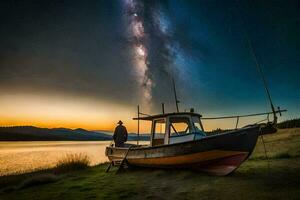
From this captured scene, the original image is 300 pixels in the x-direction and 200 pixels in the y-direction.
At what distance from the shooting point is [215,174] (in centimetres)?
997

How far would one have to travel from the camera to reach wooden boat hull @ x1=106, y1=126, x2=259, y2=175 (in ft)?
31.6

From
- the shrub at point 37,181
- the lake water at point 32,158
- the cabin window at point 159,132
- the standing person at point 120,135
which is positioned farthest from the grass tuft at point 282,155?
the lake water at point 32,158

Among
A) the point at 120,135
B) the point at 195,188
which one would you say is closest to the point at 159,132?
the point at 120,135

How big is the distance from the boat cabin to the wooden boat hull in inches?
46.5

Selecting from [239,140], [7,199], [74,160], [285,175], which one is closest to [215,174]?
[239,140]

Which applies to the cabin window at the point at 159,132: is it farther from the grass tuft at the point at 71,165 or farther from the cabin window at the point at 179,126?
the grass tuft at the point at 71,165

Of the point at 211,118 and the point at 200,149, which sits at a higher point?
A: the point at 211,118

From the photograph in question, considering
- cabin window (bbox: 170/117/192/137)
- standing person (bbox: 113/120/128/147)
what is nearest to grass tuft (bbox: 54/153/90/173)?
→ standing person (bbox: 113/120/128/147)

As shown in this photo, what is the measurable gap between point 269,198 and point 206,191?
70.6 inches

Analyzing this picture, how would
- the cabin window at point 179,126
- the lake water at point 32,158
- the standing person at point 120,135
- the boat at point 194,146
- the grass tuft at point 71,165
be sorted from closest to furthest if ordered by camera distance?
the boat at point 194,146 < the cabin window at point 179,126 < the standing person at point 120,135 < the grass tuft at point 71,165 < the lake water at point 32,158

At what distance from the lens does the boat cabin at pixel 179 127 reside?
1241 cm

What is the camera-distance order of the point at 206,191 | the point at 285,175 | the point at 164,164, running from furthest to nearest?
the point at 164,164 < the point at 285,175 < the point at 206,191

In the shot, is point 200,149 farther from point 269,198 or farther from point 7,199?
point 7,199

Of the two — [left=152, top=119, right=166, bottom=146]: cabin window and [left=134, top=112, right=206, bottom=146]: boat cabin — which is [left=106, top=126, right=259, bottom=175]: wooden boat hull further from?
[left=152, top=119, right=166, bottom=146]: cabin window
